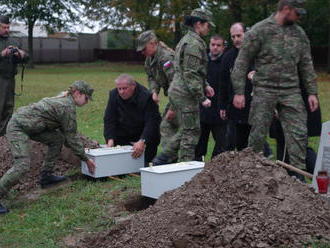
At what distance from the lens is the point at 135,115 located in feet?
25.6

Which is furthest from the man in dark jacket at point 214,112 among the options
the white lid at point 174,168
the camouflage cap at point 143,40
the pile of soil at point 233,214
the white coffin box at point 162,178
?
the pile of soil at point 233,214

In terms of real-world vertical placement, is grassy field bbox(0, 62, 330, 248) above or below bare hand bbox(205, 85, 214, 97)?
below

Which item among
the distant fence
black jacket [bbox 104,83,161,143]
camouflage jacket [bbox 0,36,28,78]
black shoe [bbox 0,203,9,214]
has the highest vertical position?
camouflage jacket [bbox 0,36,28,78]

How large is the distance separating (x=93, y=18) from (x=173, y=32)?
48.6ft

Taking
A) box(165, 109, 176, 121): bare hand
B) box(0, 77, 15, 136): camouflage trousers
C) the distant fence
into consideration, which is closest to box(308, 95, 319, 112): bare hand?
box(165, 109, 176, 121): bare hand

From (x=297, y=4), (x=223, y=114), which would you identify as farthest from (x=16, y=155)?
(x=297, y=4)

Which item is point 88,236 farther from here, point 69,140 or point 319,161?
point 319,161

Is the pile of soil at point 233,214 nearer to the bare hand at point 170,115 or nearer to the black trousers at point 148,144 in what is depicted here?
the bare hand at point 170,115

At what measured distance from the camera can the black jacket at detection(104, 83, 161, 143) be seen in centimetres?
774

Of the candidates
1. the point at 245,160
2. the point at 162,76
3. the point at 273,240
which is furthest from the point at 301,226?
the point at 162,76

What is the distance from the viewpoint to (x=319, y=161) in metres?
5.89

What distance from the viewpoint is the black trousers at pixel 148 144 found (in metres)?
7.81

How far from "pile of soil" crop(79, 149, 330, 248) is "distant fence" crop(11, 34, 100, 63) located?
47.3 metres

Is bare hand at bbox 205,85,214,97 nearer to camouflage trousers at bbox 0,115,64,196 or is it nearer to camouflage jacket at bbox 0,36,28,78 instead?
camouflage trousers at bbox 0,115,64,196
